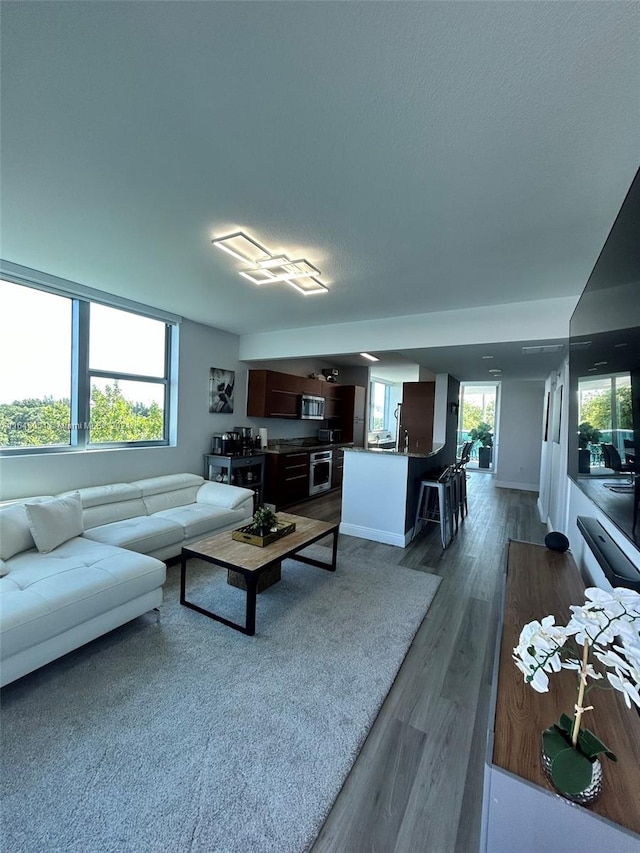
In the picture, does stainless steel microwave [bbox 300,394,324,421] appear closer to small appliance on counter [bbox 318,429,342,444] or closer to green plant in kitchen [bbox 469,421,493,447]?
small appliance on counter [bbox 318,429,342,444]

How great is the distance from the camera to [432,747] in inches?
63.2

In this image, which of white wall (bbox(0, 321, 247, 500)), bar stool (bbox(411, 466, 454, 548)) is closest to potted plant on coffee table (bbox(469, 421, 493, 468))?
bar stool (bbox(411, 466, 454, 548))

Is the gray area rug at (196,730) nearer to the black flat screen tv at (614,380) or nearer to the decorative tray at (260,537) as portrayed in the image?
the decorative tray at (260,537)

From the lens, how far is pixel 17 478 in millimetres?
3100

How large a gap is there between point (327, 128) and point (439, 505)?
392 centimetres

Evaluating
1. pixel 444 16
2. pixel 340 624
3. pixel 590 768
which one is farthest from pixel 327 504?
pixel 444 16

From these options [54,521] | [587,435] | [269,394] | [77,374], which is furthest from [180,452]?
[587,435]

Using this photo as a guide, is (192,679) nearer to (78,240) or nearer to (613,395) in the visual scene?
(613,395)

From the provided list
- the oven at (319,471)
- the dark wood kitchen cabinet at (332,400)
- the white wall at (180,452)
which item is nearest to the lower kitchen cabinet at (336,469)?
the oven at (319,471)

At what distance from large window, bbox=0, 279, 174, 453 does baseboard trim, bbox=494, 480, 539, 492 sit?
6.89 meters

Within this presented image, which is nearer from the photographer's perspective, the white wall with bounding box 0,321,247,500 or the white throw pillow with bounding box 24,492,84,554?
the white throw pillow with bounding box 24,492,84,554

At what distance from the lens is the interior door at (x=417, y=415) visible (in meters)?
6.16

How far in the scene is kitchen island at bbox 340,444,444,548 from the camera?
407cm

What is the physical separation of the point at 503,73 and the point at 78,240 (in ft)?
8.97
